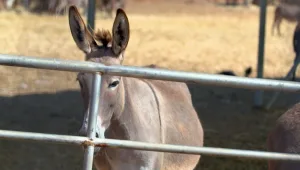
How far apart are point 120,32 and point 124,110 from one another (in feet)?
2.01

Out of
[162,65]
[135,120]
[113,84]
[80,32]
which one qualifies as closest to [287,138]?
[135,120]

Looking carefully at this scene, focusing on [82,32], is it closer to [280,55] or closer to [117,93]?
[117,93]

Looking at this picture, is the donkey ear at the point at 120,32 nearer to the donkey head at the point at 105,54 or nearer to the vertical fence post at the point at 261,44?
the donkey head at the point at 105,54

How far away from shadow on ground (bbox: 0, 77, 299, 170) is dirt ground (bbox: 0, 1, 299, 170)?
1cm

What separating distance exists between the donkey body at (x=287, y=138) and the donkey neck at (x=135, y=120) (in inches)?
32.5

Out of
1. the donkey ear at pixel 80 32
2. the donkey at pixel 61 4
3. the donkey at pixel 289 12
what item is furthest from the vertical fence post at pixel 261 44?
the donkey at pixel 61 4

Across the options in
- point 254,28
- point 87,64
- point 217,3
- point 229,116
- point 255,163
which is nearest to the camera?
point 87,64

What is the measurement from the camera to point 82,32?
13.0 ft

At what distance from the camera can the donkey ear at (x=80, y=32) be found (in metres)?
3.87

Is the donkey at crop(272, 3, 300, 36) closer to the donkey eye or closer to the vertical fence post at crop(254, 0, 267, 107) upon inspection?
the vertical fence post at crop(254, 0, 267, 107)

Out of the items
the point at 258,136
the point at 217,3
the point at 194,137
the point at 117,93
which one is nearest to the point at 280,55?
the point at 258,136

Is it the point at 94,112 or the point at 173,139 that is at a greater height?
the point at 94,112

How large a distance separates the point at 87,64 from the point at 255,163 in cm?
431

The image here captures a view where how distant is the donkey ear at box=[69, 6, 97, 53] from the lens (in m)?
3.87
